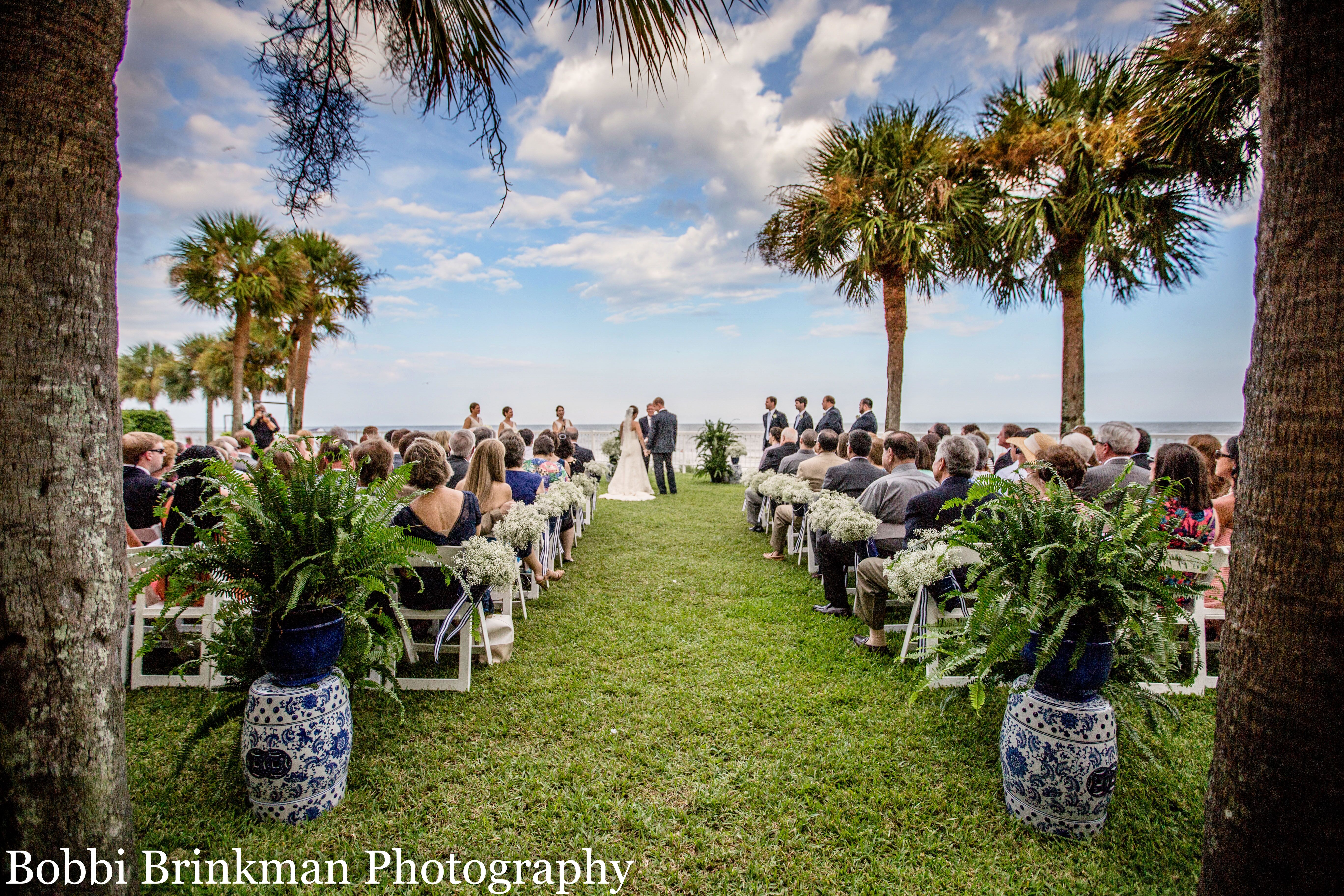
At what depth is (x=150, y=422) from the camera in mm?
18156

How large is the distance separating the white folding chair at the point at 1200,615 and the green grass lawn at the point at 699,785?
21 centimetres

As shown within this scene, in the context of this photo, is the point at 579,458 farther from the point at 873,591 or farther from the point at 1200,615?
the point at 1200,615

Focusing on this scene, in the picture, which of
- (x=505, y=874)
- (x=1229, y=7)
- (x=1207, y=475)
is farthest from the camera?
(x=1229, y=7)

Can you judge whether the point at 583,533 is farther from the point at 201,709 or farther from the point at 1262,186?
the point at 1262,186

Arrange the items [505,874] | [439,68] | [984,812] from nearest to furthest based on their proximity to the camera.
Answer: [505,874] < [984,812] < [439,68]

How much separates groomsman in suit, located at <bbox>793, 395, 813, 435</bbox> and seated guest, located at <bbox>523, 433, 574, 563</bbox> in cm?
645

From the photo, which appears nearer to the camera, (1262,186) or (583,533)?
(1262,186)

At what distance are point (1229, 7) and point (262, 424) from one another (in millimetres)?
16159

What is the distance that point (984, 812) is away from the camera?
2.59 metres

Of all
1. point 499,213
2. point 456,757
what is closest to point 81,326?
point 499,213

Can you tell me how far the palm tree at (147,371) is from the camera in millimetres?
44875

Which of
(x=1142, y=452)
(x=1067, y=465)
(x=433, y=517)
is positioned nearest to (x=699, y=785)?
(x=433, y=517)

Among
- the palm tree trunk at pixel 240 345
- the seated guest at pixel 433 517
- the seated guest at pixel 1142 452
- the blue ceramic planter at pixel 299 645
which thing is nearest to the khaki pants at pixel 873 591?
the seated guest at pixel 1142 452

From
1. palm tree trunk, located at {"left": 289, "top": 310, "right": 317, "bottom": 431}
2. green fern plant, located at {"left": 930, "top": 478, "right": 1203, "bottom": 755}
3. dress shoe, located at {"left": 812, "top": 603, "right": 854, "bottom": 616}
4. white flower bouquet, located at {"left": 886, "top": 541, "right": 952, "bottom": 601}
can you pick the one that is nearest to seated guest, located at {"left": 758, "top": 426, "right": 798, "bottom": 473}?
dress shoe, located at {"left": 812, "top": 603, "right": 854, "bottom": 616}
